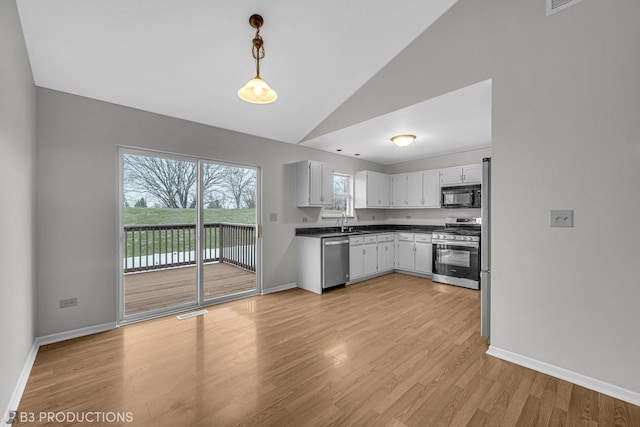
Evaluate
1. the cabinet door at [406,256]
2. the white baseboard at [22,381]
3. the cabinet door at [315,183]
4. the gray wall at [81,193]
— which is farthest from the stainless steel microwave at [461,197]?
the white baseboard at [22,381]

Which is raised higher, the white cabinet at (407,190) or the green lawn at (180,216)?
the white cabinet at (407,190)

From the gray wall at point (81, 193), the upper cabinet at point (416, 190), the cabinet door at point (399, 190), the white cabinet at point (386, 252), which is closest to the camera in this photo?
the gray wall at point (81, 193)

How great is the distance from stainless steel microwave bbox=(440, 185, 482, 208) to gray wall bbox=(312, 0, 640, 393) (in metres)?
2.77

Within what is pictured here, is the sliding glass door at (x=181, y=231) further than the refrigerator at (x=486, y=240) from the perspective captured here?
Yes

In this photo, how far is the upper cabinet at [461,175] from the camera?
197 inches

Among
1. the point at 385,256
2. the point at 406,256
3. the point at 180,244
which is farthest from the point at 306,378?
the point at 406,256

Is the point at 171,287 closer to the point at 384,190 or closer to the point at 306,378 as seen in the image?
the point at 306,378

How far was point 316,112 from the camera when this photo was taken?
402 centimetres

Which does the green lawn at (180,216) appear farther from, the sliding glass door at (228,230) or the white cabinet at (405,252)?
the white cabinet at (405,252)

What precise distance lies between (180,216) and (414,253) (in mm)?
4283

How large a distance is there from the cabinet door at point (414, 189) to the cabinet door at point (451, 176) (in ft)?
1.61

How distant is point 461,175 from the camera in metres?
5.19

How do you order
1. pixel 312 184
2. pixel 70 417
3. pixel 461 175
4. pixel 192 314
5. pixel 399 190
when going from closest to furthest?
pixel 70 417 < pixel 192 314 < pixel 312 184 < pixel 461 175 < pixel 399 190

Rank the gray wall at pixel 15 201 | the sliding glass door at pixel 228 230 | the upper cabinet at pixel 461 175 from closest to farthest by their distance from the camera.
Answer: the gray wall at pixel 15 201, the sliding glass door at pixel 228 230, the upper cabinet at pixel 461 175
